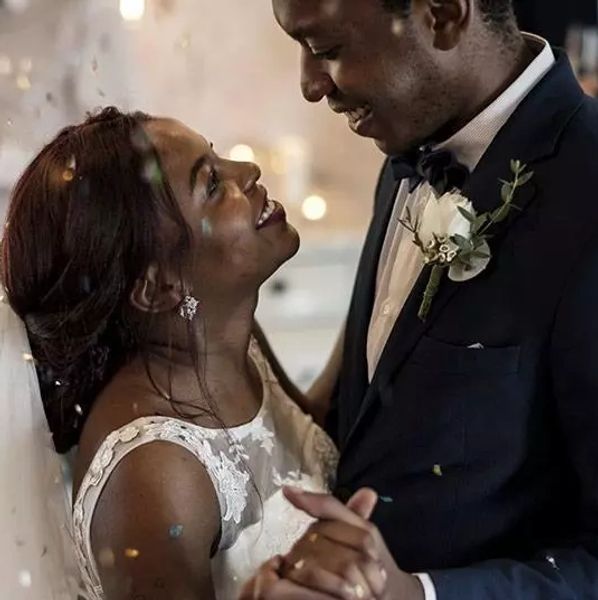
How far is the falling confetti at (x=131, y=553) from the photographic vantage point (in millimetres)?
751

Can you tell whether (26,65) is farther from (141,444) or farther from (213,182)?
(141,444)

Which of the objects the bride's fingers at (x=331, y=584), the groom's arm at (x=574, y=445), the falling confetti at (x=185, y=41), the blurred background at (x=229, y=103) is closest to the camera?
the bride's fingers at (x=331, y=584)

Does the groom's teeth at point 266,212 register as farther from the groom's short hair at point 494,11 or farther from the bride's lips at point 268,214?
the groom's short hair at point 494,11

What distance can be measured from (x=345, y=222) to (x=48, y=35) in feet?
1.15

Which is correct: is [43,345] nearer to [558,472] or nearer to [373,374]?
[373,374]

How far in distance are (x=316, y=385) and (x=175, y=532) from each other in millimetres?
329

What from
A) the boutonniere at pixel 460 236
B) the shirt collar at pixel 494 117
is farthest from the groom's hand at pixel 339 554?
the shirt collar at pixel 494 117

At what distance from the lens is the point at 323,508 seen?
607 millimetres

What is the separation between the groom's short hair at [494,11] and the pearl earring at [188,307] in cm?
26

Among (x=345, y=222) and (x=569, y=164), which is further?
(x=345, y=222)

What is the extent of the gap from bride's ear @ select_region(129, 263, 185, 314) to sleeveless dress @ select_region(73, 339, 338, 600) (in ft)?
0.28

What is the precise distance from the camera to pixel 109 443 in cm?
80

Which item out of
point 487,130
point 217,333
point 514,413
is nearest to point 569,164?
point 487,130

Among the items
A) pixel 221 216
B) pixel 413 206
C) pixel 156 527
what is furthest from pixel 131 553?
pixel 413 206
